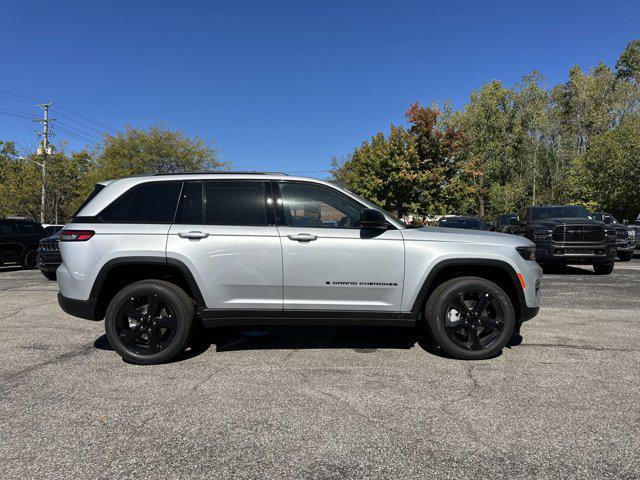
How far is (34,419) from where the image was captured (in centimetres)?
314

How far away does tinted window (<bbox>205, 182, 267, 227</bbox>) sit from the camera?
4.34 meters

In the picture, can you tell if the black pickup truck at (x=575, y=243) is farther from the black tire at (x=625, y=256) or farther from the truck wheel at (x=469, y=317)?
the truck wheel at (x=469, y=317)

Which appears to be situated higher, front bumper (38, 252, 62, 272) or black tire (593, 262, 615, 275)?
front bumper (38, 252, 62, 272)

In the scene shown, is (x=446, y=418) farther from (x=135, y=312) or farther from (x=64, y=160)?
(x=64, y=160)

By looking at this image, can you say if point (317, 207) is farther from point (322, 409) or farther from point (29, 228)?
point (29, 228)

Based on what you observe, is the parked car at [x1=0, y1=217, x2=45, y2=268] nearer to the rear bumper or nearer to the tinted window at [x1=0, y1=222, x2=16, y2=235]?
the tinted window at [x1=0, y1=222, x2=16, y2=235]

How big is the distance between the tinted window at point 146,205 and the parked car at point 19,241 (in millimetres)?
12568

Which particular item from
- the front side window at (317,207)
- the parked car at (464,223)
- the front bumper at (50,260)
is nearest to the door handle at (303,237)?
the front side window at (317,207)

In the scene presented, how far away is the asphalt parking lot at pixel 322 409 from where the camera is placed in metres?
2.57

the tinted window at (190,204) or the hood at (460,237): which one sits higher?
the tinted window at (190,204)

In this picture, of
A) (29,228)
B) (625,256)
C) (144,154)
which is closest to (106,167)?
(144,154)

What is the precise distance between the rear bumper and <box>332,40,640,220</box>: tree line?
22.8 metres

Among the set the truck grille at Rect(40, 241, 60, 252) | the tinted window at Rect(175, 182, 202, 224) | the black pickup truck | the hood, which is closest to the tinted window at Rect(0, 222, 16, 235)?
the truck grille at Rect(40, 241, 60, 252)

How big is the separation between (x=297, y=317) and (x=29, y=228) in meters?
14.4
